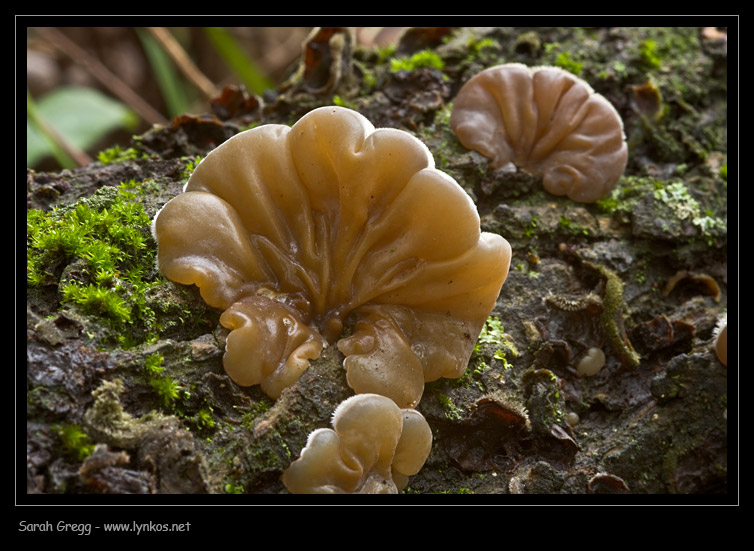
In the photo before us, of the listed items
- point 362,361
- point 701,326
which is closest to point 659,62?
point 701,326

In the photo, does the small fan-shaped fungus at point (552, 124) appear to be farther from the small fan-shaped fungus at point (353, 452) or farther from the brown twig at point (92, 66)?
the brown twig at point (92, 66)

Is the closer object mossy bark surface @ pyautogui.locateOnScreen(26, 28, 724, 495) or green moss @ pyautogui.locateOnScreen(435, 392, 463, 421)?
mossy bark surface @ pyautogui.locateOnScreen(26, 28, 724, 495)

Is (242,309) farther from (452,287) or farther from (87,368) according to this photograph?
(452,287)

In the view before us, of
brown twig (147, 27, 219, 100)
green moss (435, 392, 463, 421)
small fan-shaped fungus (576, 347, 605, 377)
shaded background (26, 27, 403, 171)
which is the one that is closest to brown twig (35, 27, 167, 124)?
shaded background (26, 27, 403, 171)

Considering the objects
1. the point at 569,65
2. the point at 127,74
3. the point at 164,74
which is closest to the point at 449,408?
the point at 569,65

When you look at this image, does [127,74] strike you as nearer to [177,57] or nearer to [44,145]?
[177,57]

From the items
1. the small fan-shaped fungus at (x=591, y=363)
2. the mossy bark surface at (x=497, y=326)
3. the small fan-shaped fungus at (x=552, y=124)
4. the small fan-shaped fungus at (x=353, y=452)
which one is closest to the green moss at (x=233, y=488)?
the mossy bark surface at (x=497, y=326)

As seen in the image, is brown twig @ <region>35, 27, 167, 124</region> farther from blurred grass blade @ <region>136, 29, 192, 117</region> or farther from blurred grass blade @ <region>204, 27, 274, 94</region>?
blurred grass blade @ <region>204, 27, 274, 94</region>
